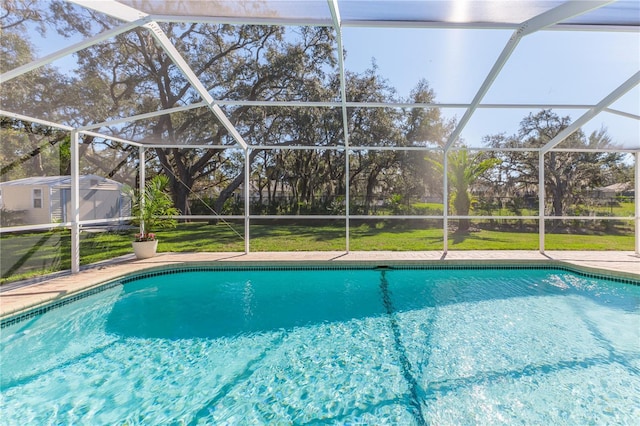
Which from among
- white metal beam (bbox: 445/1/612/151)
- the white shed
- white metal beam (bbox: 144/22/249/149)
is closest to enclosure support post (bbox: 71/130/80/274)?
the white shed

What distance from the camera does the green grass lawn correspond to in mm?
5133

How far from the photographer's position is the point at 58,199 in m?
5.37

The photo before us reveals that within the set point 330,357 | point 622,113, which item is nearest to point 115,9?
point 330,357

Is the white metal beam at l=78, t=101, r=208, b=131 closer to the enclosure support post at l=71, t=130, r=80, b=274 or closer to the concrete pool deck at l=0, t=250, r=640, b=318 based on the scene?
the enclosure support post at l=71, t=130, r=80, b=274

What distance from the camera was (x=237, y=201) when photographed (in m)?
12.1

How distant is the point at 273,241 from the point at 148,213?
376 cm

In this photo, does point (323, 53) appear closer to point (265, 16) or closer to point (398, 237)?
point (265, 16)

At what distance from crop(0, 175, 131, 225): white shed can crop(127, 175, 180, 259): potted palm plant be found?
0.30m

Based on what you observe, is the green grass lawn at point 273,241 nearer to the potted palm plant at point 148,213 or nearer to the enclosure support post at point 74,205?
the enclosure support post at point 74,205

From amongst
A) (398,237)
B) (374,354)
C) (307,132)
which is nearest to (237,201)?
(307,132)

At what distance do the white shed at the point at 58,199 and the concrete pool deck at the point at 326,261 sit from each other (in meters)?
1.00

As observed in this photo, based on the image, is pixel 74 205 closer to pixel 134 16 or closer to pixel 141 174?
pixel 141 174

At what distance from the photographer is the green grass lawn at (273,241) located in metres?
5.13

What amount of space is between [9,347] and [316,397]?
3359mm
